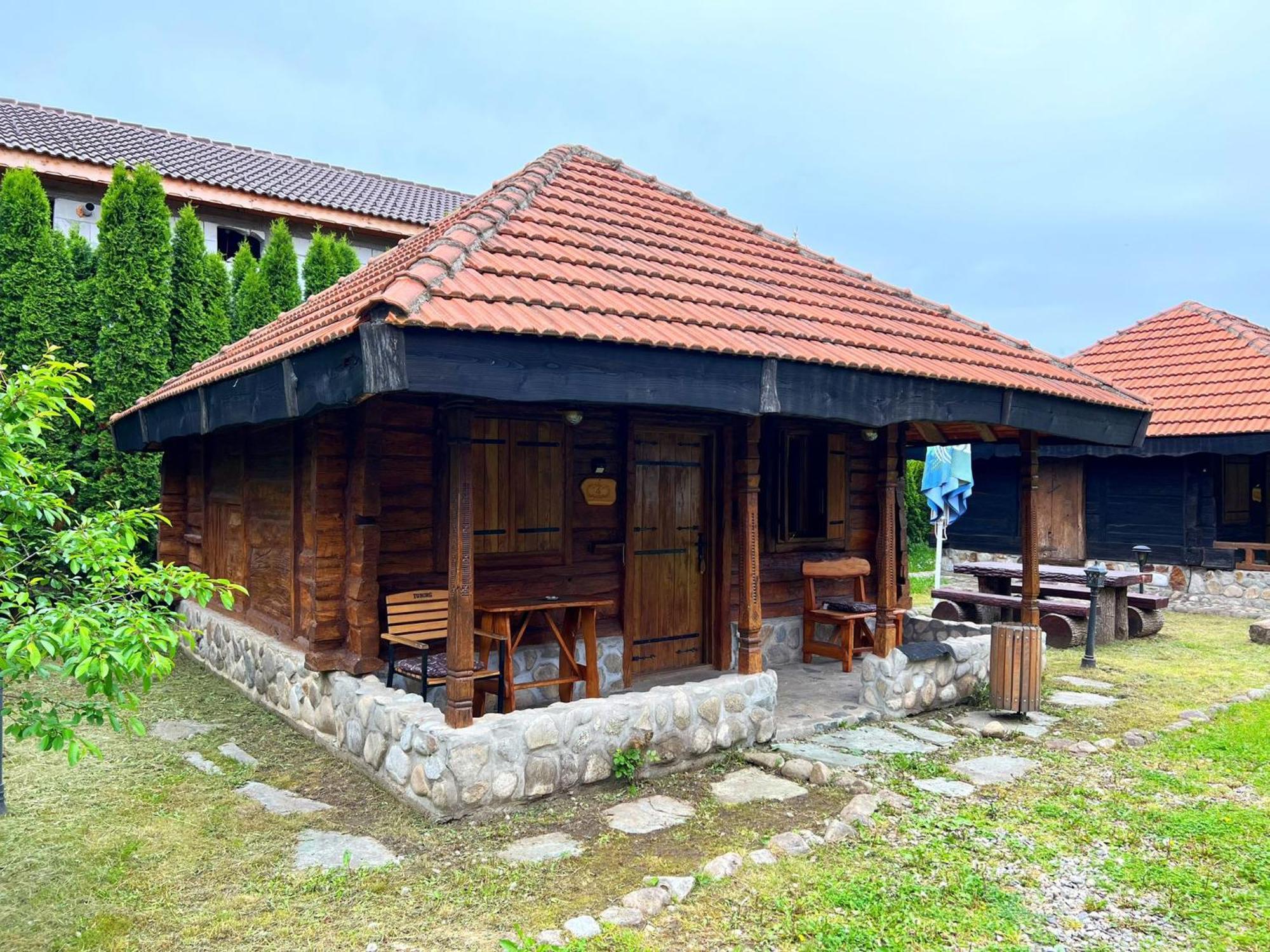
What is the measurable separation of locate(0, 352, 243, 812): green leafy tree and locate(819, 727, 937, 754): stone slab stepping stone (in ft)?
13.4

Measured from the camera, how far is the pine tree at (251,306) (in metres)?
12.4

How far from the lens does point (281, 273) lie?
41.8ft

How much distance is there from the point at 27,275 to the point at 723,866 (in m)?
10.9

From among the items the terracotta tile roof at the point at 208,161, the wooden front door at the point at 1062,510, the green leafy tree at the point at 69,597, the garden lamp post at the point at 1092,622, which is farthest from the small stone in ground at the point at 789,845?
the terracotta tile roof at the point at 208,161

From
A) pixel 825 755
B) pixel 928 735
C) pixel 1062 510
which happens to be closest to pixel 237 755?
pixel 825 755

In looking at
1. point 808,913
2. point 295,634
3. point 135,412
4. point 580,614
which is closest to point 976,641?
point 580,614

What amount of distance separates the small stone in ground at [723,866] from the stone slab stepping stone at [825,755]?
1.58 metres

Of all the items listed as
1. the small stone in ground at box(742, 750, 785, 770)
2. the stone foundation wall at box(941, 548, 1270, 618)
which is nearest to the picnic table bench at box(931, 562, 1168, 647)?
the stone foundation wall at box(941, 548, 1270, 618)

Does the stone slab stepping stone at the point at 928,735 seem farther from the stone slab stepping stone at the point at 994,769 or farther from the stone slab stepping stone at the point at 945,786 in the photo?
the stone slab stepping stone at the point at 945,786

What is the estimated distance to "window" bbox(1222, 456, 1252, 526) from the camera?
51.3 ft

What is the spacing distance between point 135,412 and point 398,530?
409cm

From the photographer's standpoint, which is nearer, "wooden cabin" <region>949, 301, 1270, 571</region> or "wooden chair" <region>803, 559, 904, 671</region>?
"wooden chair" <region>803, 559, 904, 671</region>

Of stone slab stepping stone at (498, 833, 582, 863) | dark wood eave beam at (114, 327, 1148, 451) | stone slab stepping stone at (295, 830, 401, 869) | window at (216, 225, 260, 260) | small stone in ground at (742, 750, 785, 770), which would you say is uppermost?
window at (216, 225, 260, 260)

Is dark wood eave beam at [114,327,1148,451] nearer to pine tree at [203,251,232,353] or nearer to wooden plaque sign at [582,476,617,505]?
wooden plaque sign at [582,476,617,505]
